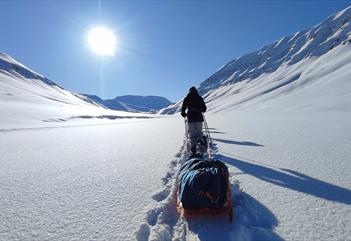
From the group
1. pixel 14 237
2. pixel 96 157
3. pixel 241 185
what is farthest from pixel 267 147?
pixel 14 237

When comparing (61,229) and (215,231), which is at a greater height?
(61,229)

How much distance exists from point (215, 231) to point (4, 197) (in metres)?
4.05

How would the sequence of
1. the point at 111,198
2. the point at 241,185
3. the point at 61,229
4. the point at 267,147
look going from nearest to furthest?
the point at 61,229 < the point at 111,198 < the point at 241,185 < the point at 267,147

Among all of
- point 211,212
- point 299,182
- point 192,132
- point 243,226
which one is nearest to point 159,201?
point 211,212

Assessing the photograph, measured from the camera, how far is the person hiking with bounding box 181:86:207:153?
8953mm

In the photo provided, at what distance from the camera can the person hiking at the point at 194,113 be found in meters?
8.95

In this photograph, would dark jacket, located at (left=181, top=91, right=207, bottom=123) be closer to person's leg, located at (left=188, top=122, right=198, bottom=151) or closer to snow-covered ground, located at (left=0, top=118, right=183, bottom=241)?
person's leg, located at (left=188, top=122, right=198, bottom=151)

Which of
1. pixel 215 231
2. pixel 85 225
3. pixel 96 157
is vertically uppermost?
pixel 96 157

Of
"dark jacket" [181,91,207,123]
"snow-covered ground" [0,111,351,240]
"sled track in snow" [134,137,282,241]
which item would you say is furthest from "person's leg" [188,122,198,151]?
"sled track in snow" [134,137,282,241]

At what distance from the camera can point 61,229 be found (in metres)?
3.71

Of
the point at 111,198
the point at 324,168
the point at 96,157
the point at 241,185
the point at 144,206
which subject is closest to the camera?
the point at 144,206

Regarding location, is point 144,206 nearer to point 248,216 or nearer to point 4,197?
point 248,216

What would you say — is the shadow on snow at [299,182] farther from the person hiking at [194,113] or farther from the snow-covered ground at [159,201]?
the person hiking at [194,113]

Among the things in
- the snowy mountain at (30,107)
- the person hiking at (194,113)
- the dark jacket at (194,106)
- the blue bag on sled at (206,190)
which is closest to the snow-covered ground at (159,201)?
the blue bag on sled at (206,190)
